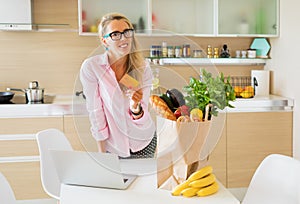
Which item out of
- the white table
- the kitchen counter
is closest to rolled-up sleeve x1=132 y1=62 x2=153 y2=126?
the white table

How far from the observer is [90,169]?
5.29 feet

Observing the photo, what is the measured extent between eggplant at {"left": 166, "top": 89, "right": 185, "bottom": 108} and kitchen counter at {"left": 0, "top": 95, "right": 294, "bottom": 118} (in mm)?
1869

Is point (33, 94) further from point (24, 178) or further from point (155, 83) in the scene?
point (155, 83)

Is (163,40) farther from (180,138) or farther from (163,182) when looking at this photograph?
(163,182)

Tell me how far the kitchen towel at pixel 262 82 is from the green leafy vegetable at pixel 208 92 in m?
2.43

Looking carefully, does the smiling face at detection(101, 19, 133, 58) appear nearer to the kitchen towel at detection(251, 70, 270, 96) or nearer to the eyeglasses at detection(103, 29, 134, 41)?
the eyeglasses at detection(103, 29, 134, 41)

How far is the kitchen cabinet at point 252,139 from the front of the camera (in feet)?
11.7

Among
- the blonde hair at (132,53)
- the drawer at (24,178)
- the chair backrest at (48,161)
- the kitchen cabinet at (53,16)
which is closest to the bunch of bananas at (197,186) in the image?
the blonde hair at (132,53)

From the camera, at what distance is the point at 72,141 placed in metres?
3.37

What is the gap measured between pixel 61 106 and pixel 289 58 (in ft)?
6.22

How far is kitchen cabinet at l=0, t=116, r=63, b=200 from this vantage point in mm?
3299

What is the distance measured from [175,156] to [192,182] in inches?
4.4

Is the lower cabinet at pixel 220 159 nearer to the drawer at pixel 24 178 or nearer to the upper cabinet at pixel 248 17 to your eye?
the upper cabinet at pixel 248 17

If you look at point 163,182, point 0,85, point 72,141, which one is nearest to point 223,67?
point 72,141
